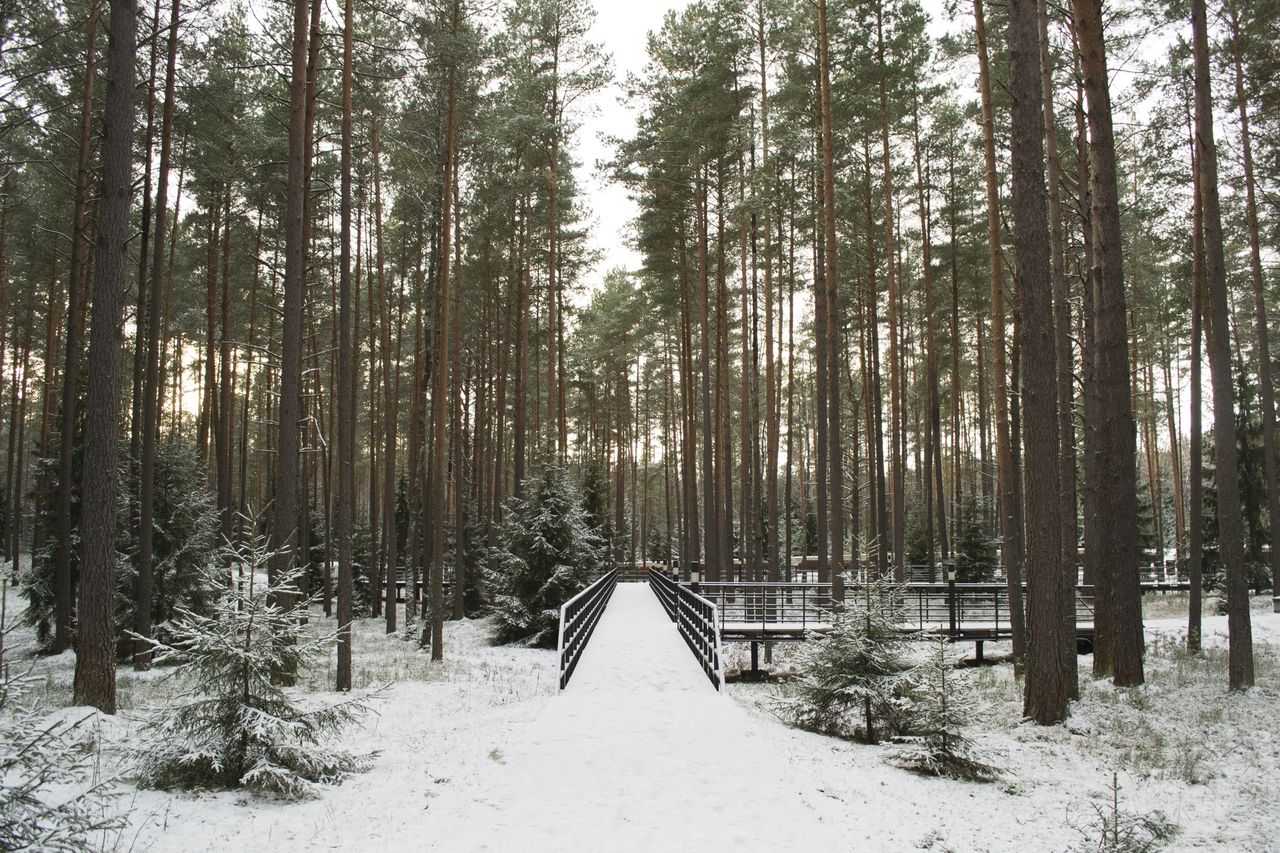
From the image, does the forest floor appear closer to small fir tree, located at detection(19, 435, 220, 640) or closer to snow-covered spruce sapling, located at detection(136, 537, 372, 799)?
snow-covered spruce sapling, located at detection(136, 537, 372, 799)

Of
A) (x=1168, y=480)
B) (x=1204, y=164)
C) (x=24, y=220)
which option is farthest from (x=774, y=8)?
(x=1168, y=480)

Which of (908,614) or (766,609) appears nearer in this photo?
(908,614)

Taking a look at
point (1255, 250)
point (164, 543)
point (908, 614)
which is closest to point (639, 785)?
point (908, 614)

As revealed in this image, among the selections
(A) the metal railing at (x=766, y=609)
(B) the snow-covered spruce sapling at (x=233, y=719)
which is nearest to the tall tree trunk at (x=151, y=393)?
(B) the snow-covered spruce sapling at (x=233, y=719)

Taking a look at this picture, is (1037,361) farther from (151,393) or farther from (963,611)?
(151,393)

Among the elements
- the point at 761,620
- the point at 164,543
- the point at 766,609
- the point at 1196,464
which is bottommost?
the point at 761,620

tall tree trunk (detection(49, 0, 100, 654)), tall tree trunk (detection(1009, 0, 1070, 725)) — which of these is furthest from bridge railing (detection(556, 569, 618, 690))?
tall tree trunk (detection(49, 0, 100, 654))

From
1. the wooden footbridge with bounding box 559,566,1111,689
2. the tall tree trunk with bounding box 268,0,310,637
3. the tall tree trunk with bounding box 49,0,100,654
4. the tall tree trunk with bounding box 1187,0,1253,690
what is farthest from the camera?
the tall tree trunk with bounding box 49,0,100,654

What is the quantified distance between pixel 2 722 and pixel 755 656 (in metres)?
13.8

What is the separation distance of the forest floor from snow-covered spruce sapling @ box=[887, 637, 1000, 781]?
0.26 metres

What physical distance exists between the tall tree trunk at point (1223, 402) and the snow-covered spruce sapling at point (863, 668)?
227 inches

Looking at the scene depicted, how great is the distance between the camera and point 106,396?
867 centimetres

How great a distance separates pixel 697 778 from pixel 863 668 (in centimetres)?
402

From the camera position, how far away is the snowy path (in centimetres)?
483
